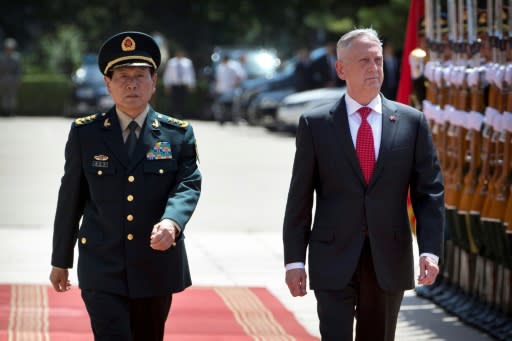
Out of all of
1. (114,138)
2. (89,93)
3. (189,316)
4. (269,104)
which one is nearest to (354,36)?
(114,138)

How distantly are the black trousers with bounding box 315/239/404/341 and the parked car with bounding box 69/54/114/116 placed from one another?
94.3 feet

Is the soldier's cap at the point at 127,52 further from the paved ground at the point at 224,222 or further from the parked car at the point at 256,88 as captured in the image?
the parked car at the point at 256,88

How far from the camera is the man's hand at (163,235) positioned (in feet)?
16.8

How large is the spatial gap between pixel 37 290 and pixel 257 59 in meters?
26.3

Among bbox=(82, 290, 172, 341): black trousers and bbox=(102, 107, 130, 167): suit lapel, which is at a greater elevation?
bbox=(102, 107, 130, 167): suit lapel

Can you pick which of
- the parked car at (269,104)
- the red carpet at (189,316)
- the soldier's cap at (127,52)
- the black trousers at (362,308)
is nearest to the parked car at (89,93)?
the parked car at (269,104)

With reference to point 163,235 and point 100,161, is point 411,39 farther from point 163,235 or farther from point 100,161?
point 163,235

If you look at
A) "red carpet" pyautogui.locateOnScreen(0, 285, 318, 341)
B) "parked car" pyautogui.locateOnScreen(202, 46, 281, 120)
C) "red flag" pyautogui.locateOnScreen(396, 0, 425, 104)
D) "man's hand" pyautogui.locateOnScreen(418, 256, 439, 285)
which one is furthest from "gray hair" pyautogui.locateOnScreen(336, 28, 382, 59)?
"parked car" pyautogui.locateOnScreen(202, 46, 281, 120)

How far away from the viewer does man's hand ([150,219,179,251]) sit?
511cm

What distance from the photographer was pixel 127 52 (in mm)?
5465

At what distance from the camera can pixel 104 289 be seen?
534 centimetres

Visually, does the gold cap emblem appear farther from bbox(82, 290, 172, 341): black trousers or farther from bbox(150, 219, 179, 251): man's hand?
bbox(82, 290, 172, 341): black trousers

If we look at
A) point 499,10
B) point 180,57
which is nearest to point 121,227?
point 499,10

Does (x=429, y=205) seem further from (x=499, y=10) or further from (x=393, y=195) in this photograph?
(x=499, y=10)
